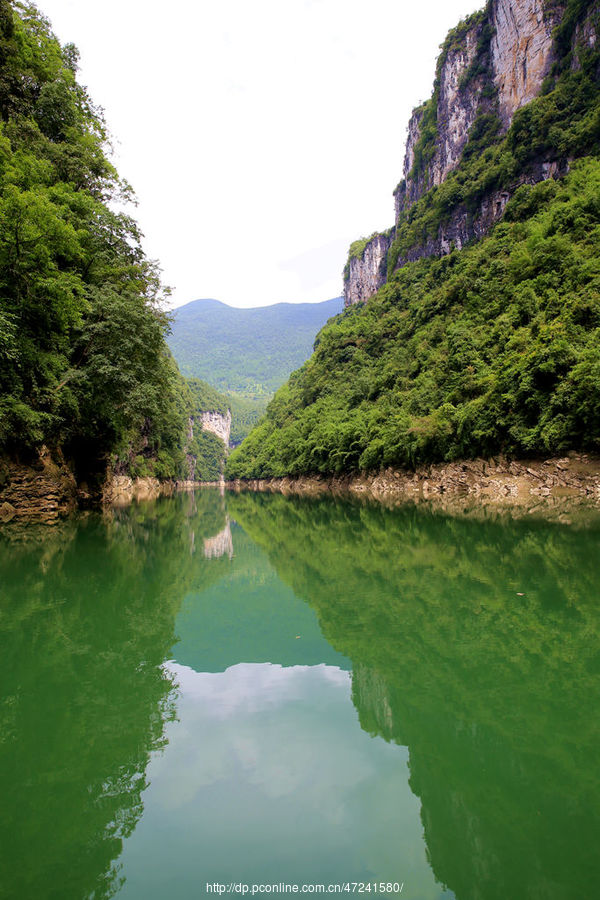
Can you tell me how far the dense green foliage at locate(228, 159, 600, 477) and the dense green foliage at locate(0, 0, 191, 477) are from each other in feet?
60.0

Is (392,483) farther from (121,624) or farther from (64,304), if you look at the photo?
(121,624)

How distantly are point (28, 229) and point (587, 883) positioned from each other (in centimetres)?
1890

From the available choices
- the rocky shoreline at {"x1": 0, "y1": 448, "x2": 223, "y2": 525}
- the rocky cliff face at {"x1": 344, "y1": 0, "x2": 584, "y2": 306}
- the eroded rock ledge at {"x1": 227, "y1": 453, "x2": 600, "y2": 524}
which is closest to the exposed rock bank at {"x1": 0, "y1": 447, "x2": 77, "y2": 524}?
the rocky shoreline at {"x1": 0, "y1": 448, "x2": 223, "y2": 525}

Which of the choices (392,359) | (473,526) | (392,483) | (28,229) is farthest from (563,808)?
(392,359)

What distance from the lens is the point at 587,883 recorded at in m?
2.17

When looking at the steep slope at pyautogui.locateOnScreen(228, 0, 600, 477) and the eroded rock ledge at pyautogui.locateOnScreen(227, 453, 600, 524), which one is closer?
the eroded rock ledge at pyautogui.locateOnScreen(227, 453, 600, 524)

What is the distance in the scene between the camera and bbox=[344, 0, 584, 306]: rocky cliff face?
51.7 meters

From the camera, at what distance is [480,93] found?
63250 mm

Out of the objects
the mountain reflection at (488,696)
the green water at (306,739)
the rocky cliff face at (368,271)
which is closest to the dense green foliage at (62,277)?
the green water at (306,739)

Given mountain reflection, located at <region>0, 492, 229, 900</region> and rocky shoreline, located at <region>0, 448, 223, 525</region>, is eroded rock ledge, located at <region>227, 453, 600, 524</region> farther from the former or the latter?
rocky shoreline, located at <region>0, 448, 223, 525</region>

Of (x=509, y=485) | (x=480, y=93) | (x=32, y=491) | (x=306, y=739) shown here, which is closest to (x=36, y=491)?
Result: (x=32, y=491)

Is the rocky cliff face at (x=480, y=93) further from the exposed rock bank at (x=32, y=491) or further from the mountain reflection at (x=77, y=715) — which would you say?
the mountain reflection at (x=77, y=715)

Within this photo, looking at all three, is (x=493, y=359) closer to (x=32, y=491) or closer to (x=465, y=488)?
(x=465, y=488)

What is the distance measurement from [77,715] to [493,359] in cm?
3223
